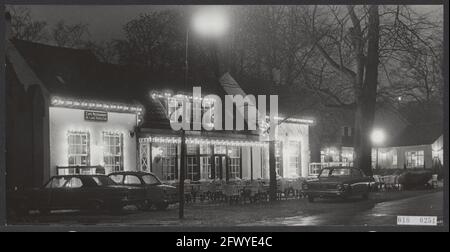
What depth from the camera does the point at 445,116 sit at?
38.3ft

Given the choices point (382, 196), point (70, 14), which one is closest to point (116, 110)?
point (70, 14)

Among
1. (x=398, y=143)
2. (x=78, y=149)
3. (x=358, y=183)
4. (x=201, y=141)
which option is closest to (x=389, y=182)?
(x=398, y=143)

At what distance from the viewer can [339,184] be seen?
20.5 metres

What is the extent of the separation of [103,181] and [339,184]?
23.2 ft

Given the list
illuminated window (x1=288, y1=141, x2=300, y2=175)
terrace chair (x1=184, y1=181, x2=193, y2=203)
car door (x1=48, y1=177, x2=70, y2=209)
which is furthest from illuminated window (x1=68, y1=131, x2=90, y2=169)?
illuminated window (x1=288, y1=141, x2=300, y2=175)

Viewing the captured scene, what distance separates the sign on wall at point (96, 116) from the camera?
19.1 meters

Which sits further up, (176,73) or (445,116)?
(176,73)

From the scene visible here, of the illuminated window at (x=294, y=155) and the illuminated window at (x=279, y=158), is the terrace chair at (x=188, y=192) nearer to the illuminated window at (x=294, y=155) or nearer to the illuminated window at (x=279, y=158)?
the illuminated window at (x=279, y=158)

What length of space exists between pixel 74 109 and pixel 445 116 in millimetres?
10420

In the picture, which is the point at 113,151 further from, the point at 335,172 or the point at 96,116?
the point at 335,172

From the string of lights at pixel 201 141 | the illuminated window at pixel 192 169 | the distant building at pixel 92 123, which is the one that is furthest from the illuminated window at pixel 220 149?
the illuminated window at pixel 192 169

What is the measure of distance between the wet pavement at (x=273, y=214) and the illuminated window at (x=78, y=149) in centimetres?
185

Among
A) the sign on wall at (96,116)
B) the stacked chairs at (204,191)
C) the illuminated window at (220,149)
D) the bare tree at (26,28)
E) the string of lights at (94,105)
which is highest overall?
the bare tree at (26,28)
